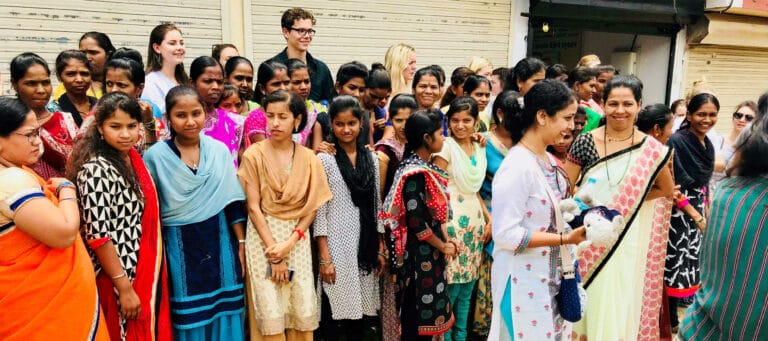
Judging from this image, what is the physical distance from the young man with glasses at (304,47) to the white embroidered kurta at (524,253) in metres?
2.51

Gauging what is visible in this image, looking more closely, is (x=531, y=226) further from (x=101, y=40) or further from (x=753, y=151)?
(x=101, y=40)

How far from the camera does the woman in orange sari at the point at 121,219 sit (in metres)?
2.41

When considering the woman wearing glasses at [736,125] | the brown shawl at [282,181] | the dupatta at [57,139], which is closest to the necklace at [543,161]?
the brown shawl at [282,181]

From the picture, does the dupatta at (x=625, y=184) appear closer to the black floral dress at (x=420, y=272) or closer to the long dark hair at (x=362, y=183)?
the black floral dress at (x=420, y=272)

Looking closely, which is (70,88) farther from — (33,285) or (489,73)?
(489,73)

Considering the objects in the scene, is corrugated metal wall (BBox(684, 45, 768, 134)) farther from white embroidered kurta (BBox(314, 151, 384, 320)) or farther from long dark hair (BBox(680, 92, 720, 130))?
white embroidered kurta (BBox(314, 151, 384, 320))

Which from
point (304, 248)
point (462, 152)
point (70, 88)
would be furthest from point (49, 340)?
point (462, 152)

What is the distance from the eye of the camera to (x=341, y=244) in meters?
3.16

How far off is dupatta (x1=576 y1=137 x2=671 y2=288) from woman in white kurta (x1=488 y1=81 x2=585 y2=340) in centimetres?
74

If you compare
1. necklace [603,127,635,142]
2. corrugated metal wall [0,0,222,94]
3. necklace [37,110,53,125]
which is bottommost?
necklace [603,127,635,142]

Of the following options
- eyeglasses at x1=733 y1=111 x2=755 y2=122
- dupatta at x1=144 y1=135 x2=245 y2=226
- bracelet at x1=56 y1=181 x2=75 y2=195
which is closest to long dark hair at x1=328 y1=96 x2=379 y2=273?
dupatta at x1=144 y1=135 x2=245 y2=226

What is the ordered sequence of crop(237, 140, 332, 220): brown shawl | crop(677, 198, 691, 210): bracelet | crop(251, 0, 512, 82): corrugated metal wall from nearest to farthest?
1. crop(237, 140, 332, 220): brown shawl
2. crop(677, 198, 691, 210): bracelet
3. crop(251, 0, 512, 82): corrugated metal wall

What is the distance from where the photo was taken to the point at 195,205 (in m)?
2.74

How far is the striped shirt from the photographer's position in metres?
1.61
